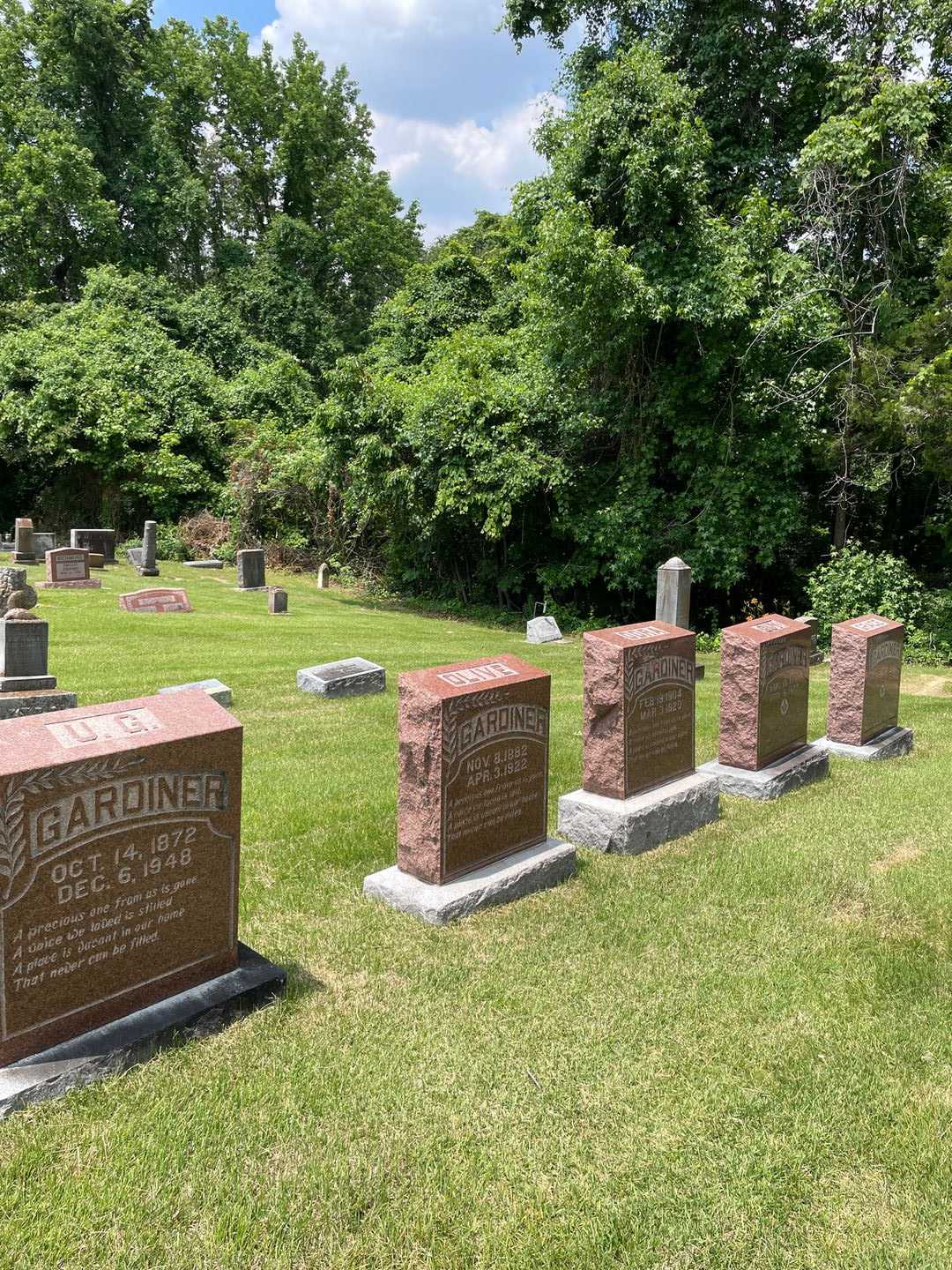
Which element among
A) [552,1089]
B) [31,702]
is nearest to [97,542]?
[31,702]

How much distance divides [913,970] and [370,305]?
3757cm

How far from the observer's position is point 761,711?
7043mm

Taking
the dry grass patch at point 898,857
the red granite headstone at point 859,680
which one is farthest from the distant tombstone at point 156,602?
the dry grass patch at point 898,857

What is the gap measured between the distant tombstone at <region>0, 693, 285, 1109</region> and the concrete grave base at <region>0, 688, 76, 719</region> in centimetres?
509

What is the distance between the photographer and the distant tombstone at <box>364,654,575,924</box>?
183 inches

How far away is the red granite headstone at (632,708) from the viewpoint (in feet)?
19.2

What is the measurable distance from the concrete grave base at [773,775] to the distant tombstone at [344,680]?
4181 millimetres

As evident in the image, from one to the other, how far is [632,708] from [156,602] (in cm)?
1160

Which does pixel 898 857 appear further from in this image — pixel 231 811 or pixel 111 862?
pixel 111 862

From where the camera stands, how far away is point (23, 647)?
8.47 m

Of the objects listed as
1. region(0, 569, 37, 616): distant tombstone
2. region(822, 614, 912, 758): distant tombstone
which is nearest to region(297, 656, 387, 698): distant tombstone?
region(0, 569, 37, 616): distant tombstone

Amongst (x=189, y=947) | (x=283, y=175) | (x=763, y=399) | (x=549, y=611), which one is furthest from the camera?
(x=283, y=175)

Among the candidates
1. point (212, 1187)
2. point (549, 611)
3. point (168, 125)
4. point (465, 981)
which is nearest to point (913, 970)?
point (465, 981)

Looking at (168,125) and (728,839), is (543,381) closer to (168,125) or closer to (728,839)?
(728,839)
